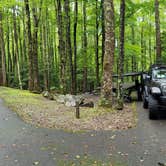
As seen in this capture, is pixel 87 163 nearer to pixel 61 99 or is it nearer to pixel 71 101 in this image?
pixel 71 101

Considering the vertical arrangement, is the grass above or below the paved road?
below

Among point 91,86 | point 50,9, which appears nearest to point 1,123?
point 50,9

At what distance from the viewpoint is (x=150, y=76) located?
45.5ft

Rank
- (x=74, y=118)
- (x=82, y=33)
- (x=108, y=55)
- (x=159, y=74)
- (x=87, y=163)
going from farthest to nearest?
(x=82, y=33) < (x=108, y=55) < (x=159, y=74) < (x=74, y=118) < (x=87, y=163)

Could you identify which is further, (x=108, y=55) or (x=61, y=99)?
(x=61, y=99)

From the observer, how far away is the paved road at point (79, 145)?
7605 millimetres

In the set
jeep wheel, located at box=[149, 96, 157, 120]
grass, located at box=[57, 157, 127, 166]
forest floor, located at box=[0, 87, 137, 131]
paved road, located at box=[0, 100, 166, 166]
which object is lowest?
grass, located at box=[57, 157, 127, 166]

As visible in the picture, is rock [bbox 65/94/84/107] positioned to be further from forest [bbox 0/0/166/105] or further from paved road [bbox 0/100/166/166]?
paved road [bbox 0/100/166/166]

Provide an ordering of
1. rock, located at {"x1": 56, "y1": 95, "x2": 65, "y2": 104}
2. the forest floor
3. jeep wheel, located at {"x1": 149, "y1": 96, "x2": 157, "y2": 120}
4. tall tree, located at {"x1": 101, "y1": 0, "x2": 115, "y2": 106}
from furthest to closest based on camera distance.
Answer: rock, located at {"x1": 56, "y1": 95, "x2": 65, "y2": 104} → tall tree, located at {"x1": 101, "y1": 0, "x2": 115, "y2": 106} → jeep wheel, located at {"x1": 149, "y1": 96, "x2": 157, "y2": 120} → the forest floor

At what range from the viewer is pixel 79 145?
28.7 ft

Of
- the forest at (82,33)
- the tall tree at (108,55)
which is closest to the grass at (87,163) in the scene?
the tall tree at (108,55)

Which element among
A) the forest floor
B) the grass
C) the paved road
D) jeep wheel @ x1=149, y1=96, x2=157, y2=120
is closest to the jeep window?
jeep wheel @ x1=149, y1=96, x2=157, y2=120

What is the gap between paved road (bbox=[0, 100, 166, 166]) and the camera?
7.61 m

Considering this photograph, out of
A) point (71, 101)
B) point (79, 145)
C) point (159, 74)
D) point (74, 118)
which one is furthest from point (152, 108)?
point (71, 101)
